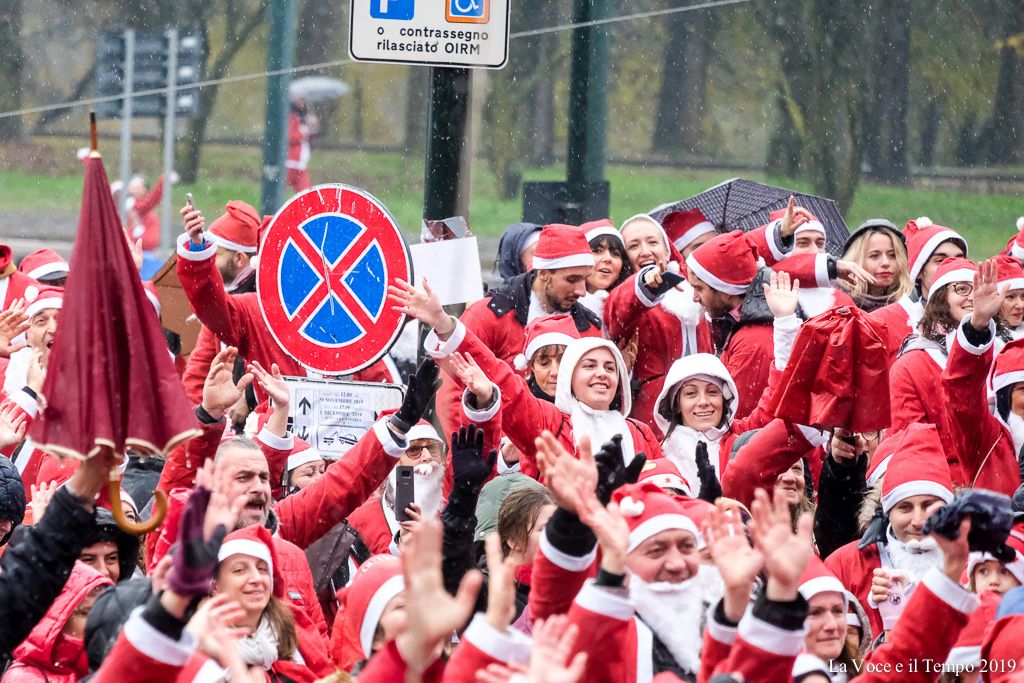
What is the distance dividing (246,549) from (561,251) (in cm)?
274

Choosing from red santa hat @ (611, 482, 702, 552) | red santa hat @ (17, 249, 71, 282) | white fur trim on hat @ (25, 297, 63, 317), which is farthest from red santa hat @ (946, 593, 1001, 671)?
red santa hat @ (17, 249, 71, 282)

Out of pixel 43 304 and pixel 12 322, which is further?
pixel 43 304

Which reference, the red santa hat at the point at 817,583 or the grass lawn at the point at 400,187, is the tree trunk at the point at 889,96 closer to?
the grass lawn at the point at 400,187

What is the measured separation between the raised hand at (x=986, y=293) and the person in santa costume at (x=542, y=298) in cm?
176

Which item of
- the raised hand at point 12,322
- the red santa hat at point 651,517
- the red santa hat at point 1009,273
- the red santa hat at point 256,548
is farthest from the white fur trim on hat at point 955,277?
the raised hand at point 12,322

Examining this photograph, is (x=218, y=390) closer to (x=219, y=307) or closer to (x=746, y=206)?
(x=219, y=307)

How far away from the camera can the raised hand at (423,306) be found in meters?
6.56

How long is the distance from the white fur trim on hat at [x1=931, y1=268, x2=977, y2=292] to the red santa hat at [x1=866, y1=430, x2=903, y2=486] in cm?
90

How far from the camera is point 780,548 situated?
4219 millimetres

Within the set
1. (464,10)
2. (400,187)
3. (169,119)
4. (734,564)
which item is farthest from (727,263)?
(400,187)

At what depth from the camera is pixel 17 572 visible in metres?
4.64

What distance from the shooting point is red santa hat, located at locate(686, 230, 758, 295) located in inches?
314

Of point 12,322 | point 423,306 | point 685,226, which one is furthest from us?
point 685,226

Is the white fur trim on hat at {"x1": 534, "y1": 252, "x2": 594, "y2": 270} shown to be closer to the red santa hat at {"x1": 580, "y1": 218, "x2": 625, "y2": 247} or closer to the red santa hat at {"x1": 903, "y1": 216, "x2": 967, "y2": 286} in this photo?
the red santa hat at {"x1": 580, "y1": 218, "x2": 625, "y2": 247}
